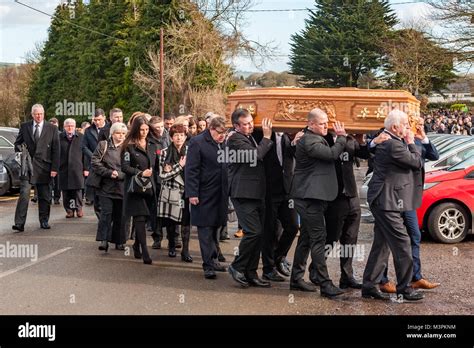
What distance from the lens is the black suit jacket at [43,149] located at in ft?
38.3

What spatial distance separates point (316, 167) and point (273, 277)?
1711mm

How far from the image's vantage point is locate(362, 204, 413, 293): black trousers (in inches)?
268

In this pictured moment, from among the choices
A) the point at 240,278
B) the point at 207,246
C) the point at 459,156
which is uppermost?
the point at 459,156

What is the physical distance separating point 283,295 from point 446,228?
4.27 meters

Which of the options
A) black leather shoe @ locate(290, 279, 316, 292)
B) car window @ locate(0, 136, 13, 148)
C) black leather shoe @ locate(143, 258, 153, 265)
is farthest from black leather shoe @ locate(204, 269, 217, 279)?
car window @ locate(0, 136, 13, 148)

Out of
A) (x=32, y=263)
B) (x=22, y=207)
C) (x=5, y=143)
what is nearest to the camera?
(x=32, y=263)

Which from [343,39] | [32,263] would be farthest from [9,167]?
[343,39]

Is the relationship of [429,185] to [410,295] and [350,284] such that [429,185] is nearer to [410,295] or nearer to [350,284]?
[350,284]

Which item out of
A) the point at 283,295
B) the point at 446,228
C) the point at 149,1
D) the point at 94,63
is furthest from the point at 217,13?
the point at 283,295

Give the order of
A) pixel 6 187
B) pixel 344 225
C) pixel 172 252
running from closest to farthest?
pixel 344 225
pixel 172 252
pixel 6 187

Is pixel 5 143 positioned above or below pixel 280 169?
above

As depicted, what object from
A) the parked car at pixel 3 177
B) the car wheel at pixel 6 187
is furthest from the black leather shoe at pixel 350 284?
the car wheel at pixel 6 187

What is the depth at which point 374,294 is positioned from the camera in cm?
708

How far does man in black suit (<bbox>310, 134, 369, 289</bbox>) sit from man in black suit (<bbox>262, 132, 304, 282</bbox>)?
631 millimetres
